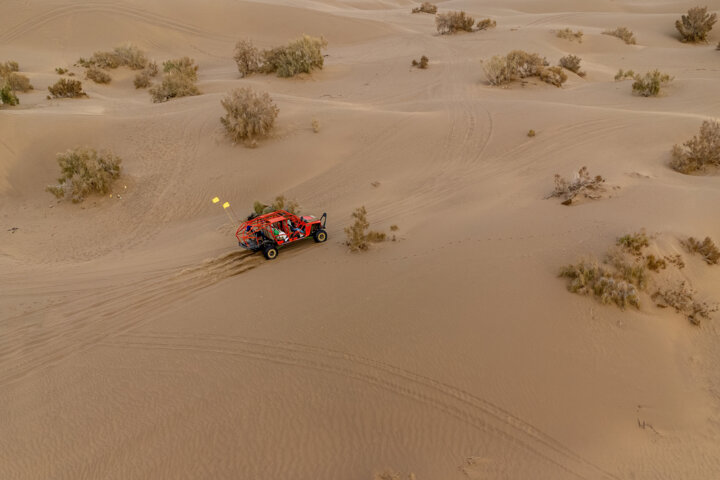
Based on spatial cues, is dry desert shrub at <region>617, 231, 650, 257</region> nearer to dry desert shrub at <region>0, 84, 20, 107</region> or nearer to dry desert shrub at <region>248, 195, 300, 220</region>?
dry desert shrub at <region>248, 195, 300, 220</region>

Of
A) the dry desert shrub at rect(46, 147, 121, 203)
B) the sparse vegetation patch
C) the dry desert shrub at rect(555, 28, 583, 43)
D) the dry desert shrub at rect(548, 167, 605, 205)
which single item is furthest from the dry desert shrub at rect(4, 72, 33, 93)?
the dry desert shrub at rect(555, 28, 583, 43)

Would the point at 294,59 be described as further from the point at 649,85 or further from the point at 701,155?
the point at 701,155

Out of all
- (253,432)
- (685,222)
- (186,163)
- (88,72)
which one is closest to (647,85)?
(685,222)

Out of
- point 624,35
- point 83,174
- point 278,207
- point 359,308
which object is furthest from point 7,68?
point 624,35

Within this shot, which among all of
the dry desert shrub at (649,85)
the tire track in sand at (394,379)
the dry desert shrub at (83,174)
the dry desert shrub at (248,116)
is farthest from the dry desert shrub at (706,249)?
the dry desert shrub at (83,174)

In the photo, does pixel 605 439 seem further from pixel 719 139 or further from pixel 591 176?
pixel 719 139
